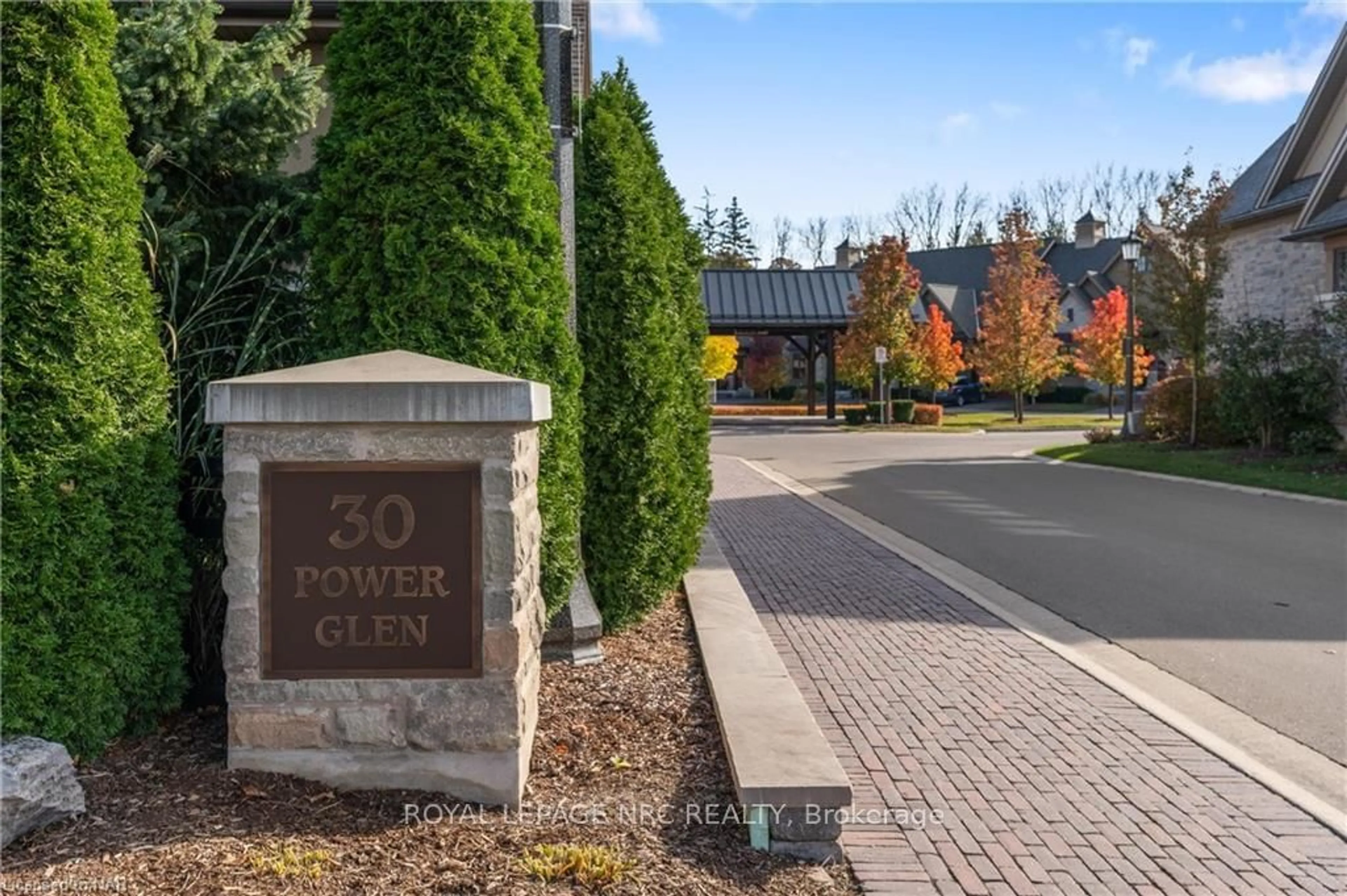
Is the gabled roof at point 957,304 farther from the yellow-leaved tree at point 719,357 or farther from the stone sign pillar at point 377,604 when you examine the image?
the stone sign pillar at point 377,604

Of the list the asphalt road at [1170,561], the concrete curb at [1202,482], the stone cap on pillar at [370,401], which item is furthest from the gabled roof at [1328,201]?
the stone cap on pillar at [370,401]

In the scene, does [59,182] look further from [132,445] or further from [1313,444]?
[1313,444]

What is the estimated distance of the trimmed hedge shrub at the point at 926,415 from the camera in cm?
3859

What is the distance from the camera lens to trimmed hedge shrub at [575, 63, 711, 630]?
638cm

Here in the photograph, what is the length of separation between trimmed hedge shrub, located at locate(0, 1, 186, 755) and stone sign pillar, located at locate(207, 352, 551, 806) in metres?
0.61

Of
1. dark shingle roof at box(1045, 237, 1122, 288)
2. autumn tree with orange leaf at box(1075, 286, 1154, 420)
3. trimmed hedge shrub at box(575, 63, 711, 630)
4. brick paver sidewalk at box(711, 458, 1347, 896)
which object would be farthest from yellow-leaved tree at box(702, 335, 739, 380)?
brick paver sidewalk at box(711, 458, 1347, 896)

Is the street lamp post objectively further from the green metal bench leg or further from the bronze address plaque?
the bronze address plaque

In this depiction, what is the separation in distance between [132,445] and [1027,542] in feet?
32.2

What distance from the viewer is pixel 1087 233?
69188mm

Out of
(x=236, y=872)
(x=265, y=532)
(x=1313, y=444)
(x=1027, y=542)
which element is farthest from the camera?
(x=1313, y=444)

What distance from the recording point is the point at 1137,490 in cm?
1731

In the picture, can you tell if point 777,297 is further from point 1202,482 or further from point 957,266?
point 957,266

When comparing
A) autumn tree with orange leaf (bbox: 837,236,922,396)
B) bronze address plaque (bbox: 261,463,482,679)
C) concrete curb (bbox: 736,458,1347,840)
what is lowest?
concrete curb (bbox: 736,458,1347,840)

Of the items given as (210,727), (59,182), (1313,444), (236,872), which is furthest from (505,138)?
(1313,444)
